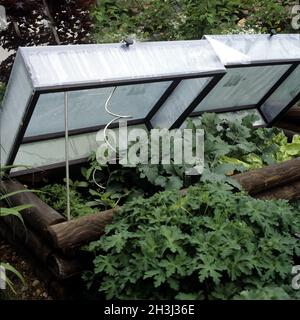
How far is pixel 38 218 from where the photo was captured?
3.32m

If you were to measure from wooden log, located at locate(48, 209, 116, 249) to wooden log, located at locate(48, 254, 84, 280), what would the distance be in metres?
0.13

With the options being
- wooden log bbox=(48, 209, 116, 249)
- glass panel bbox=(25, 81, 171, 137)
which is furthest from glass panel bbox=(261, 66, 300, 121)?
wooden log bbox=(48, 209, 116, 249)

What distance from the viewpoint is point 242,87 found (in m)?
4.91

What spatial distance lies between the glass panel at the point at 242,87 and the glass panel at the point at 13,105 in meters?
2.05

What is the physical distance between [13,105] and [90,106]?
71 centimetres

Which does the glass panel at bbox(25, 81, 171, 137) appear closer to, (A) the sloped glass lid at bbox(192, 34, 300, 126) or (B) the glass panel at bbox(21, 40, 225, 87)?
(B) the glass panel at bbox(21, 40, 225, 87)

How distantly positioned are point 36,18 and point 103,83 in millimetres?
2496

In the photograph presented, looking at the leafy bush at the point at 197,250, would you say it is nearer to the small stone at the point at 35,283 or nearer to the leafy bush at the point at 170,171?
the leafy bush at the point at 170,171

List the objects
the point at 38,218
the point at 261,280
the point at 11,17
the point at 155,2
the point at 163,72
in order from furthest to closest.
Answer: the point at 155,2
the point at 11,17
the point at 163,72
the point at 38,218
the point at 261,280

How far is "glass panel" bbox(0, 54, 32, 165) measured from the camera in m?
3.09


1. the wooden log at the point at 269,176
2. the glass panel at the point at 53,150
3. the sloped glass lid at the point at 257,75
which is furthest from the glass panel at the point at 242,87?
the glass panel at the point at 53,150

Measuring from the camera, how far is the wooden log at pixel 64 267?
3.21 metres
